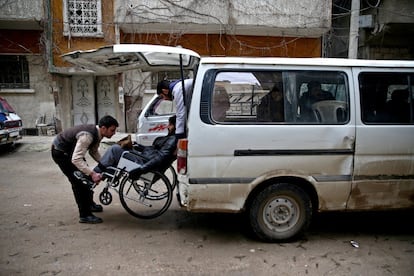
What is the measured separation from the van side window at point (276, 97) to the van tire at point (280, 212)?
0.77 metres

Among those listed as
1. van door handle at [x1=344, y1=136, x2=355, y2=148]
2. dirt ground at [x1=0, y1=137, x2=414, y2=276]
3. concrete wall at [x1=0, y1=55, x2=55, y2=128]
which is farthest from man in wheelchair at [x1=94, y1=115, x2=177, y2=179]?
concrete wall at [x1=0, y1=55, x2=55, y2=128]

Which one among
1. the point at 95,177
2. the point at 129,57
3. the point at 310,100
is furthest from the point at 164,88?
the point at 310,100

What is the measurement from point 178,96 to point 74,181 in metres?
1.73

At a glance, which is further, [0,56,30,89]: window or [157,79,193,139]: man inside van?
[0,56,30,89]: window

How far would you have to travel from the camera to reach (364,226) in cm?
433

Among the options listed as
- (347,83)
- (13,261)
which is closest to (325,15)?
(347,83)

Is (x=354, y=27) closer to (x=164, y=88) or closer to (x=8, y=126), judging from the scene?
(x=164, y=88)

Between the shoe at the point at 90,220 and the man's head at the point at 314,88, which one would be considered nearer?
the man's head at the point at 314,88

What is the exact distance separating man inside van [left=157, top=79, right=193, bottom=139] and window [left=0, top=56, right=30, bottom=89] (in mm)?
9975

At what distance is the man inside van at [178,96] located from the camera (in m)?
4.33

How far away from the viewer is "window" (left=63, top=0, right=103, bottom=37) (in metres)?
11.3

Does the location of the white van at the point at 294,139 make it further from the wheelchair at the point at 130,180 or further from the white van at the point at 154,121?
the white van at the point at 154,121

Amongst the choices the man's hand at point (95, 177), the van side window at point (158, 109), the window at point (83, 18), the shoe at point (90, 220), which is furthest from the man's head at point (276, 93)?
the window at point (83, 18)

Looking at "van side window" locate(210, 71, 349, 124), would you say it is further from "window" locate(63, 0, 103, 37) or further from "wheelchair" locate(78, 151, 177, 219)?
"window" locate(63, 0, 103, 37)
